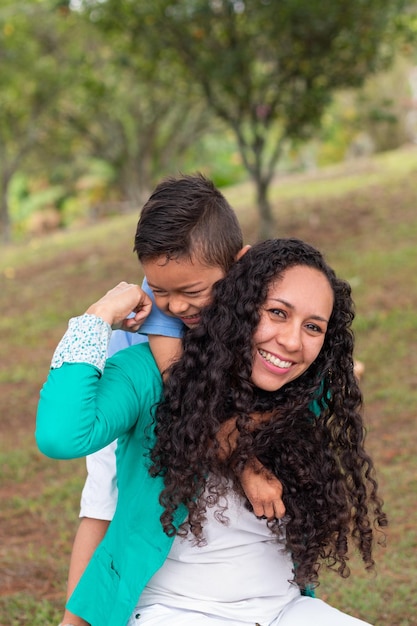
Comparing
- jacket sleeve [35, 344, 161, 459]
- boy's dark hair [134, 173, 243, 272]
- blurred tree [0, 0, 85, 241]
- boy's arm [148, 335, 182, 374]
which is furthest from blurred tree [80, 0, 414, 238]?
jacket sleeve [35, 344, 161, 459]

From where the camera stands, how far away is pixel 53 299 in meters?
11.9

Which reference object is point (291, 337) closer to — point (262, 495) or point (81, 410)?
point (262, 495)

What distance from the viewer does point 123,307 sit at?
7.91 ft

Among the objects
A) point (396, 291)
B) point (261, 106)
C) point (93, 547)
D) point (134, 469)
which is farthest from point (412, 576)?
point (261, 106)

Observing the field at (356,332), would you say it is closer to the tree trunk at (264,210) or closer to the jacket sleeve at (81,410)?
the tree trunk at (264,210)

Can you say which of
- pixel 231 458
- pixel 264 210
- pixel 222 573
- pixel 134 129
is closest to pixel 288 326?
pixel 231 458

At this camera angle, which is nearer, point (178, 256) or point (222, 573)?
point (222, 573)

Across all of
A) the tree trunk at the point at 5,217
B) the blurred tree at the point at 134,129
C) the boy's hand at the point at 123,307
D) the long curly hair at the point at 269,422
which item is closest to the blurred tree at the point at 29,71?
the tree trunk at the point at 5,217

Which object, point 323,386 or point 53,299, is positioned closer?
point 323,386

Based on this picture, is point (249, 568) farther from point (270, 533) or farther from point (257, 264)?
point (257, 264)

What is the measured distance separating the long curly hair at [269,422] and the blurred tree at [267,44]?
823 cm

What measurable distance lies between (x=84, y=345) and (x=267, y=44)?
9.18 metres

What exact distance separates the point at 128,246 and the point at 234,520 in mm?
11448

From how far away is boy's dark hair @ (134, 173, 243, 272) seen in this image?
2533mm
